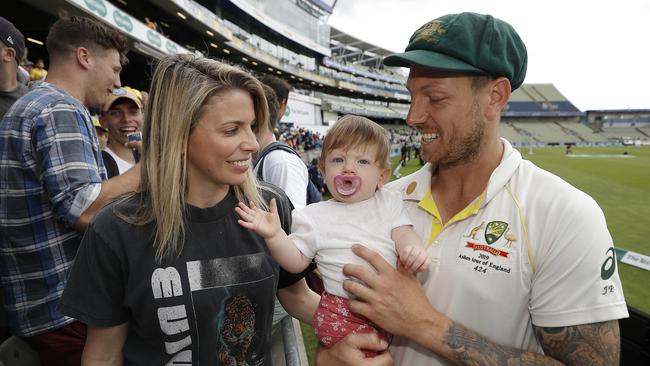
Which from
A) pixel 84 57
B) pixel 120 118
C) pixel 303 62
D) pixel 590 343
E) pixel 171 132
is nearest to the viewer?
pixel 590 343

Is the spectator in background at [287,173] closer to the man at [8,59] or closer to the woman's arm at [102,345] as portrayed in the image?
the woman's arm at [102,345]

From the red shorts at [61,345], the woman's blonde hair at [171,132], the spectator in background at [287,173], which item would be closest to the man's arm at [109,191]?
the woman's blonde hair at [171,132]

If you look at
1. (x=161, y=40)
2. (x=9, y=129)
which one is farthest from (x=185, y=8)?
(x=9, y=129)

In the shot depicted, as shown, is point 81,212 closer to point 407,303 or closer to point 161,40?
point 407,303

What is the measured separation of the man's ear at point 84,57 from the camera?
2.60 m

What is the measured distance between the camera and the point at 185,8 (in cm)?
2495

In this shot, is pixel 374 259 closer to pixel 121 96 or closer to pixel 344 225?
pixel 344 225

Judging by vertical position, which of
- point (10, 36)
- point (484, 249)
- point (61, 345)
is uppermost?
point (10, 36)

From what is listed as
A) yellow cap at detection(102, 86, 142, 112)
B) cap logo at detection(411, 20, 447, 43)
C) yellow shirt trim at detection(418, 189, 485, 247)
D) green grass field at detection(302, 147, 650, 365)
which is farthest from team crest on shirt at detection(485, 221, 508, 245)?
yellow cap at detection(102, 86, 142, 112)

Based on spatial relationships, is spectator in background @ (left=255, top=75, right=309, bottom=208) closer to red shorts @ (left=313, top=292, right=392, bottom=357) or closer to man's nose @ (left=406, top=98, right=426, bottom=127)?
red shorts @ (left=313, top=292, right=392, bottom=357)

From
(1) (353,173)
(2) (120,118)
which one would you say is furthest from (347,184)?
(2) (120,118)

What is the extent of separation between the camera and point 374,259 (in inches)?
65.1

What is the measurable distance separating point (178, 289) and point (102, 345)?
0.45 metres

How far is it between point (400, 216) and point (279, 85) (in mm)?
3452
